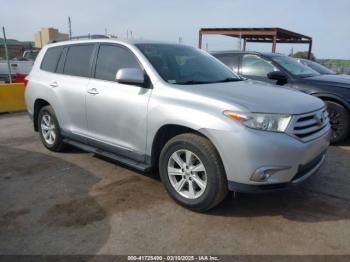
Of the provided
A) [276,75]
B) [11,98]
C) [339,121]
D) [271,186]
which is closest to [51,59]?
[276,75]

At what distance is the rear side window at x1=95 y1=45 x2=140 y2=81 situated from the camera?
169 inches

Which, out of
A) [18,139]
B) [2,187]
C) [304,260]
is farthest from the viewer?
[18,139]

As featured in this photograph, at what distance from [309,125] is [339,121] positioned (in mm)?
3117

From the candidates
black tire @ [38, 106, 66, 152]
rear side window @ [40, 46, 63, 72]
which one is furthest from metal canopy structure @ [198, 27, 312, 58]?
black tire @ [38, 106, 66, 152]

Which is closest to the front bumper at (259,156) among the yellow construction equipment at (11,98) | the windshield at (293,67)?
the windshield at (293,67)

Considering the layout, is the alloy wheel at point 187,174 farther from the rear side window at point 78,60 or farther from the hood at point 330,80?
the hood at point 330,80

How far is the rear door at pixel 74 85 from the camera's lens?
480cm

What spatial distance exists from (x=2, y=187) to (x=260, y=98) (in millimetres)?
3229

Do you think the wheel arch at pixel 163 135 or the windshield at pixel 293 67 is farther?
the windshield at pixel 293 67

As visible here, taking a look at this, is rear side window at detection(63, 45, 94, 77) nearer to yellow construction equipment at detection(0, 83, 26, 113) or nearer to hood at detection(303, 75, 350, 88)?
hood at detection(303, 75, 350, 88)

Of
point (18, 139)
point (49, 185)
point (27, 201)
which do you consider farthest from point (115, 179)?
point (18, 139)

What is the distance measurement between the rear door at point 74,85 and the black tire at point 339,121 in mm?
4240

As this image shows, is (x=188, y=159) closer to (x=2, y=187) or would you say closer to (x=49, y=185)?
(x=49, y=185)

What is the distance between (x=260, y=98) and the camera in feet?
11.4
